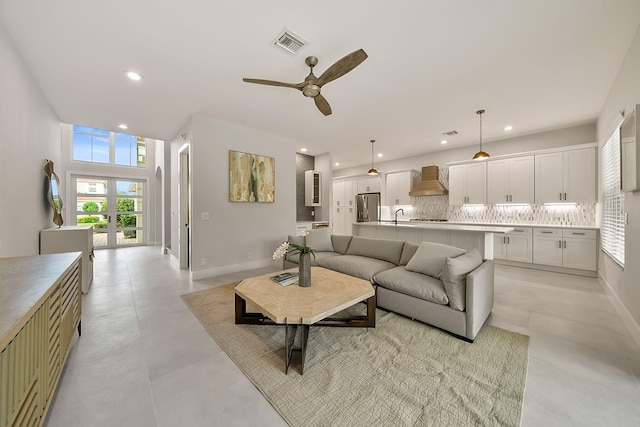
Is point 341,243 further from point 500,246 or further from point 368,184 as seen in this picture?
point 368,184

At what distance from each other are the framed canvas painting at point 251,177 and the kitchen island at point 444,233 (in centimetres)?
220

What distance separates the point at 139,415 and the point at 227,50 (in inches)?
120

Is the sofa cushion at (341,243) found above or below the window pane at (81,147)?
below

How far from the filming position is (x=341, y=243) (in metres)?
4.29

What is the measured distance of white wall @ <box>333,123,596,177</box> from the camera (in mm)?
4714

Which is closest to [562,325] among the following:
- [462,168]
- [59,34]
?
[462,168]

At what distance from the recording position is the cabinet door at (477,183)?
18.6ft

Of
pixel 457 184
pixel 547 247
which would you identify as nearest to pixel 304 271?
pixel 547 247

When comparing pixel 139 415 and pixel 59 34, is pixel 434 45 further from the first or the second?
pixel 139 415

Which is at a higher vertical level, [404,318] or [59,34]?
[59,34]

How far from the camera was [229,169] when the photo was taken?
4.55 meters

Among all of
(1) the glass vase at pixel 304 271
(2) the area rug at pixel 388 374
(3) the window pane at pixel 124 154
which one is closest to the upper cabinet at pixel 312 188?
(1) the glass vase at pixel 304 271

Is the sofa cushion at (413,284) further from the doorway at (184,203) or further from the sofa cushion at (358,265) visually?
the doorway at (184,203)

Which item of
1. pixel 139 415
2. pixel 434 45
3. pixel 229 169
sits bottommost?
pixel 139 415
